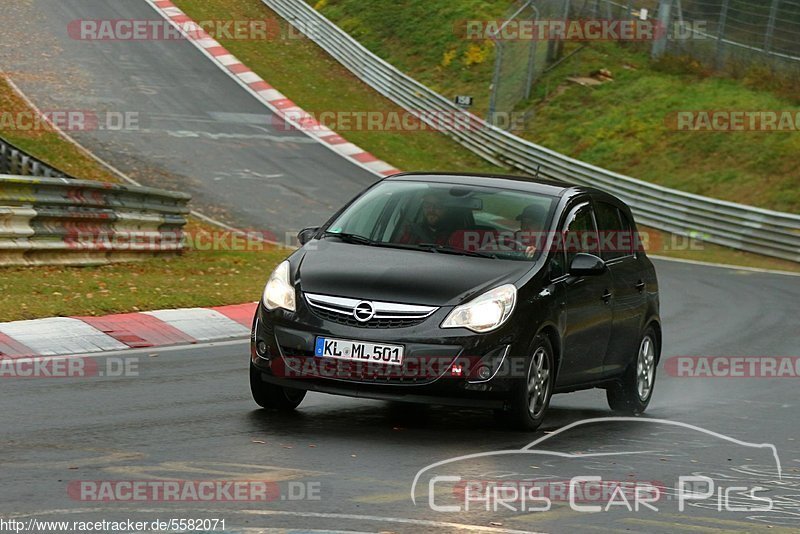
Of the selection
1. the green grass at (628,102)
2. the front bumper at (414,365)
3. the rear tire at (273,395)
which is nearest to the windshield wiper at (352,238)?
the front bumper at (414,365)

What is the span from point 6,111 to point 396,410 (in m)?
23.9

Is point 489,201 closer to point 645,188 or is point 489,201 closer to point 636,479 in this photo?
point 636,479

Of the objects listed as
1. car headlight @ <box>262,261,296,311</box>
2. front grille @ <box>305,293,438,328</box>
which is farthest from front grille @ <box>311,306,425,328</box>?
car headlight @ <box>262,261,296,311</box>

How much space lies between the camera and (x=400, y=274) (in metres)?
8.84

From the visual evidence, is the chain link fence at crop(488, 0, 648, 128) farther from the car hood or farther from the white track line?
the car hood

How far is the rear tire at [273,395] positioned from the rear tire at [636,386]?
270 centimetres

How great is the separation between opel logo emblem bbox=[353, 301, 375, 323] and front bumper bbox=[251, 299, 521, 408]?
0.07m

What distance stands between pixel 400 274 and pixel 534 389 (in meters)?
1.14

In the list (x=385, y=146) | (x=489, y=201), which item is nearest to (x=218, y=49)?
(x=385, y=146)

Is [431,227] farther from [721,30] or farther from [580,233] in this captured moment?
[721,30]

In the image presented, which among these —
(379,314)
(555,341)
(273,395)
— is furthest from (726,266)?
(379,314)

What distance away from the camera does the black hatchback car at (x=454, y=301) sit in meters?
8.60

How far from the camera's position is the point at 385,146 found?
119 feet

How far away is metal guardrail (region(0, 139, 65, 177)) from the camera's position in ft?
68.9
